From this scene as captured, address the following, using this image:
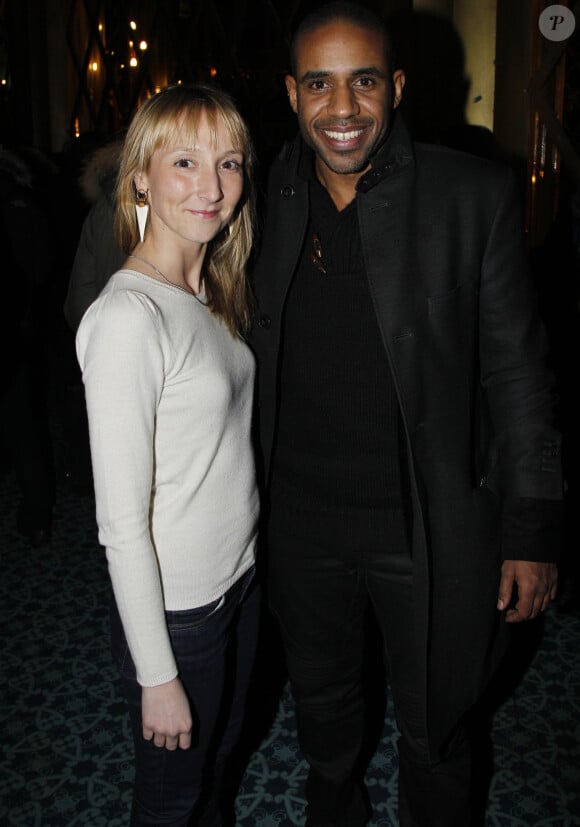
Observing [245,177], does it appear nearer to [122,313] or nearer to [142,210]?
[142,210]

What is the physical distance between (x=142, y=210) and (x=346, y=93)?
0.42 m

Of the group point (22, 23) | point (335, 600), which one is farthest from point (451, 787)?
point (22, 23)

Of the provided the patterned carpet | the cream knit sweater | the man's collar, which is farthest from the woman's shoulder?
the patterned carpet

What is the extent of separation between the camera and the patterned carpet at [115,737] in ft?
6.02

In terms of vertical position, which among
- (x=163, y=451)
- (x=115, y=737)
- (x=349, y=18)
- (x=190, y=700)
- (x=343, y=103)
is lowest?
(x=115, y=737)

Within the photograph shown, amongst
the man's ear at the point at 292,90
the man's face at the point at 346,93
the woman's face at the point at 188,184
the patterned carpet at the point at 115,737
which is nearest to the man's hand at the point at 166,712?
the woman's face at the point at 188,184

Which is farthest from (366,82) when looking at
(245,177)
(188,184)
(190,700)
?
(190,700)

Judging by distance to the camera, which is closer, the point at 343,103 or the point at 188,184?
the point at 188,184

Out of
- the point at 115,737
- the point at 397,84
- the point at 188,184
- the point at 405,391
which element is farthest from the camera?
the point at 115,737

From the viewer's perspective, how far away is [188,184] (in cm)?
120

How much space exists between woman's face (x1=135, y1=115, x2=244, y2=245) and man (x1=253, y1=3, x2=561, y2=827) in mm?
227

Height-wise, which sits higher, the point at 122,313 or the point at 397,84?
the point at 397,84

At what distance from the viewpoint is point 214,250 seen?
140 centimetres

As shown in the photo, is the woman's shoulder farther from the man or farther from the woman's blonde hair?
the man
